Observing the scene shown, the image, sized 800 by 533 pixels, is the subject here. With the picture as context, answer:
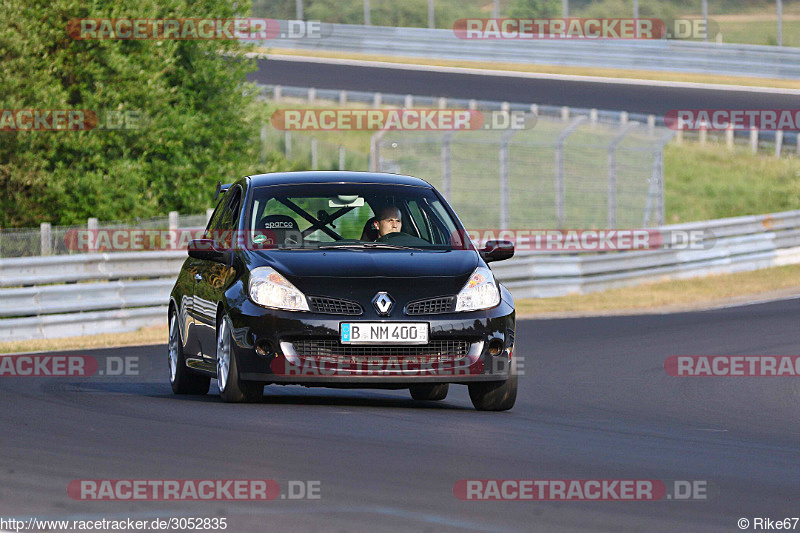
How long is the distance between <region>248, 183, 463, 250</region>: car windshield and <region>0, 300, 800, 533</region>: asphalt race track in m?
1.14

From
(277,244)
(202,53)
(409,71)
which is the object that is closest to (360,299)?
(277,244)

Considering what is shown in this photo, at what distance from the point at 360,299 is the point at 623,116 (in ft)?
95.7

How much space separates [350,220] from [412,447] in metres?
3.28

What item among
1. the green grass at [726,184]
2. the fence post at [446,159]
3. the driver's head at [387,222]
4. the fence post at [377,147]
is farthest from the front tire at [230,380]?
the green grass at [726,184]

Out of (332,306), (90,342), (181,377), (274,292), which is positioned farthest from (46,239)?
(332,306)

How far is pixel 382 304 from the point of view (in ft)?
32.0

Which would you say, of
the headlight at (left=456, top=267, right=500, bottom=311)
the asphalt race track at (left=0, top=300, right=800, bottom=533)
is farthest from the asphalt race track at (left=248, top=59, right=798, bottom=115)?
the headlight at (left=456, top=267, right=500, bottom=311)

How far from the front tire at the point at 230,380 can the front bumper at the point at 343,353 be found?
0.12 m

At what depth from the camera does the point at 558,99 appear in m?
42.8

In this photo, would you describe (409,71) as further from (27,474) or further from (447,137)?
(27,474)

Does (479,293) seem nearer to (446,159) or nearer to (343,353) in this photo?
(343,353)

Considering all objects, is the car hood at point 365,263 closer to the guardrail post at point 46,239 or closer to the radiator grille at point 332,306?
the radiator grille at point 332,306

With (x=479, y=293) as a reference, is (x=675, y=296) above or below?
below

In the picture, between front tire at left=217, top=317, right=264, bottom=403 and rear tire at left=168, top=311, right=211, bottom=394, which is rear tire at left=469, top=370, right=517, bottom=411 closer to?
front tire at left=217, top=317, right=264, bottom=403
